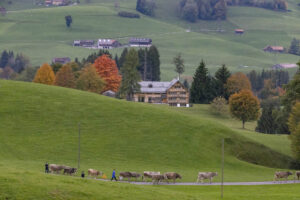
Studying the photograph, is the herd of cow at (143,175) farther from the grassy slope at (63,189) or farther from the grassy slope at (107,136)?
the grassy slope at (63,189)

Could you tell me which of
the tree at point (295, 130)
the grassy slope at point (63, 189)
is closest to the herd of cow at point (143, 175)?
the grassy slope at point (63, 189)

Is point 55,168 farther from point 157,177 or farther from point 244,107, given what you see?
point 244,107

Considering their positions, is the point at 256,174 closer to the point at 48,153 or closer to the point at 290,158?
the point at 290,158

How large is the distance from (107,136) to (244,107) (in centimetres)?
7764

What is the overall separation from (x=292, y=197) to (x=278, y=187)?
642 inches

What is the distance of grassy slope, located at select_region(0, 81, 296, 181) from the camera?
4195 inches

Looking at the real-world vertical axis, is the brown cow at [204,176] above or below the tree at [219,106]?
below

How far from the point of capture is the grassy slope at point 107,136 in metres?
107

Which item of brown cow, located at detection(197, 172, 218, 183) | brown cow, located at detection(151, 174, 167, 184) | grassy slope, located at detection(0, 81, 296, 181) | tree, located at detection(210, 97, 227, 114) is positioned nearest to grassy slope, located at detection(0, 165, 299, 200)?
brown cow, located at detection(151, 174, 167, 184)

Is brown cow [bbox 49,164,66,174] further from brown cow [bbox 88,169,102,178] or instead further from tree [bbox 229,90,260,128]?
tree [bbox 229,90,260,128]

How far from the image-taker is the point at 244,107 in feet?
616

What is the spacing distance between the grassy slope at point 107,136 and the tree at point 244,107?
5350cm

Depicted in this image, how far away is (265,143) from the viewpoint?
136375mm

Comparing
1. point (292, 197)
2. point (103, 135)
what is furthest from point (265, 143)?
point (292, 197)
